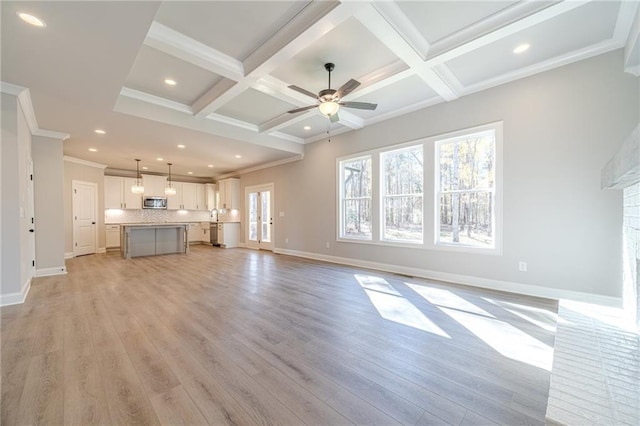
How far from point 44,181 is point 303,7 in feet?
18.9

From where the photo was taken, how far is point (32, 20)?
2.18 m

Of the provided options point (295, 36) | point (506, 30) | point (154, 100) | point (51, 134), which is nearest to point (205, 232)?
point (51, 134)

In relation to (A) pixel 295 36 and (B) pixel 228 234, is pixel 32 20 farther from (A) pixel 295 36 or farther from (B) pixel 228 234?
(B) pixel 228 234

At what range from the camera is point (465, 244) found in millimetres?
4215

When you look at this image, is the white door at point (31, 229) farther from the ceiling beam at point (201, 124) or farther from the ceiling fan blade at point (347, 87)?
the ceiling fan blade at point (347, 87)

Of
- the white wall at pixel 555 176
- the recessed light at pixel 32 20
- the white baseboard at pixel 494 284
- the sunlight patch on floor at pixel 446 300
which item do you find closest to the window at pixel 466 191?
the white wall at pixel 555 176

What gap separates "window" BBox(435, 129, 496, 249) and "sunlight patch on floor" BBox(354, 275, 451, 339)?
1.42 metres

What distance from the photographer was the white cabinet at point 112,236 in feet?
28.1

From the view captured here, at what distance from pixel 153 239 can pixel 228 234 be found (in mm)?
2313

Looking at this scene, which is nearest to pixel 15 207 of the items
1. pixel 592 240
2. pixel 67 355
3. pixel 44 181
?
pixel 44 181

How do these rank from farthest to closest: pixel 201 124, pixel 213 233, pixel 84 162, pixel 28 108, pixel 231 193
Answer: pixel 213 233 → pixel 231 193 → pixel 84 162 → pixel 201 124 → pixel 28 108

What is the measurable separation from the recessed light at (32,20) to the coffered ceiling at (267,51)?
0.18 feet

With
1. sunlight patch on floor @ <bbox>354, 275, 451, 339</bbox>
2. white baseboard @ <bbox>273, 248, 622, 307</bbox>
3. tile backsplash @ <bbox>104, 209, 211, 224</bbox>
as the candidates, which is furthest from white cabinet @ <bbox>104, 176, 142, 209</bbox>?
sunlight patch on floor @ <bbox>354, 275, 451, 339</bbox>

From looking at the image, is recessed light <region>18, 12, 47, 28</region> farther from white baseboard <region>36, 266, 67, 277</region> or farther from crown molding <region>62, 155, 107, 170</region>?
crown molding <region>62, 155, 107, 170</region>
